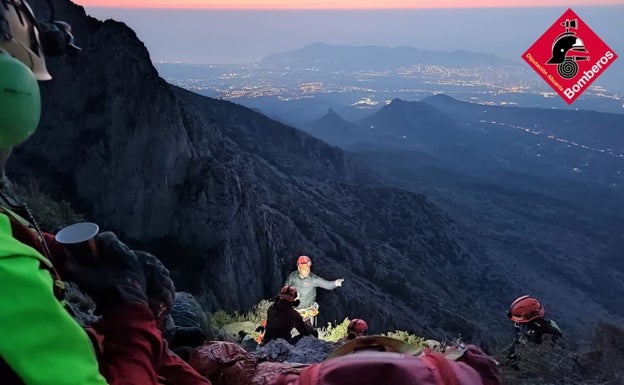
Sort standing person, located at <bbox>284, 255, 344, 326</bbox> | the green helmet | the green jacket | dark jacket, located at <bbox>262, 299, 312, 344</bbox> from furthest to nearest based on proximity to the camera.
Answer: standing person, located at <bbox>284, 255, 344, 326</bbox>
dark jacket, located at <bbox>262, 299, 312, 344</bbox>
the green helmet
the green jacket

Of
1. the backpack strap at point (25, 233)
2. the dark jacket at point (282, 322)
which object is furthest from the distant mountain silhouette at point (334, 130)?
the backpack strap at point (25, 233)

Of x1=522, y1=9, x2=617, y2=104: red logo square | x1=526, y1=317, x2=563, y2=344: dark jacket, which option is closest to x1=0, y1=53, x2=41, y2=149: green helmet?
x1=526, y1=317, x2=563, y2=344: dark jacket

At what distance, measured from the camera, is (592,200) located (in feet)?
285

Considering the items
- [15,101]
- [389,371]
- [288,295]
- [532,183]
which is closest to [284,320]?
[288,295]

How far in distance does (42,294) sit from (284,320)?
240 inches

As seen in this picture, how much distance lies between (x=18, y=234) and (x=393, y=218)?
37547mm

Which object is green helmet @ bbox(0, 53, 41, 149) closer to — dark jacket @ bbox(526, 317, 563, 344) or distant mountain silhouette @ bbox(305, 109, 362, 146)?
dark jacket @ bbox(526, 317, 563, 344)

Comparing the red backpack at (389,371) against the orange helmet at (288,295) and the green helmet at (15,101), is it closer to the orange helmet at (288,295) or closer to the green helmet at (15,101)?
the green helmet at (15,101)

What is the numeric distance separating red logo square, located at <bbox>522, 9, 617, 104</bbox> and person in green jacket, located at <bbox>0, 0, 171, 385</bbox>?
14.0 meters

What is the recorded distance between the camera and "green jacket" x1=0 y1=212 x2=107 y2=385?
1.04 m

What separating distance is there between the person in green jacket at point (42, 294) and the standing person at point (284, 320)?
5321 mm

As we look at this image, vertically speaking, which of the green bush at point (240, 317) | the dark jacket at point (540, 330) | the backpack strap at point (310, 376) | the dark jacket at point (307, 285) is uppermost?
the backpack strap at point (310, 376)

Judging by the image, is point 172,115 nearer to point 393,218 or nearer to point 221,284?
point 221,284

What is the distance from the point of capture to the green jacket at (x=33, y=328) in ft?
3.40
